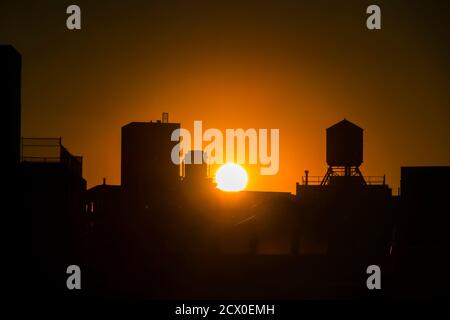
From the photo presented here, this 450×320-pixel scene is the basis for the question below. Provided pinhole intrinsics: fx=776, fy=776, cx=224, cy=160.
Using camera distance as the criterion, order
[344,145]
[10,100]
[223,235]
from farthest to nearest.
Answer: [344,145]
[223,235]
[10,100]

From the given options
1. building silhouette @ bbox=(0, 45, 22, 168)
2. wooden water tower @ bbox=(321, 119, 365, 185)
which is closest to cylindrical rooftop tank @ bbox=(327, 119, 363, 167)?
wooden water tower @ bbox=(321, 119, 365, 185)

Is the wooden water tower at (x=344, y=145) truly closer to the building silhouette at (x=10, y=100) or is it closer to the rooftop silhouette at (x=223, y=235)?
the rooftop silhouette at (x=223, y=235)

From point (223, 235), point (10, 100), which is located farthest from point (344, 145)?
point (10, 100)

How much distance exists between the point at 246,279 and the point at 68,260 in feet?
40.6

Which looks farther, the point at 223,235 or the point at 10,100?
the point at 223,235

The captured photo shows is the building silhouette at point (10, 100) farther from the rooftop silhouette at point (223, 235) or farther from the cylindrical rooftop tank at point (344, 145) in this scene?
the cylindrical rooftop tank at point (344, 145)

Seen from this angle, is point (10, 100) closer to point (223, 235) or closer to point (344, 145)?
point (223, 235)

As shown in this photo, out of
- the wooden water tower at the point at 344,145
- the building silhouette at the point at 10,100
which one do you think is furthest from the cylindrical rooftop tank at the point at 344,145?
the building silhouette at the point at 10,100

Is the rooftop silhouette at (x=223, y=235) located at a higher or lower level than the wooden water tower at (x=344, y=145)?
lower

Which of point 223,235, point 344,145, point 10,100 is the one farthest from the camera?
point 344,145

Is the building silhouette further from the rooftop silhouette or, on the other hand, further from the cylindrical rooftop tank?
the cylindrical rooftop tank

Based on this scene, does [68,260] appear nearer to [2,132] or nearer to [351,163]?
[2,132]

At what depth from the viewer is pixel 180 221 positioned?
188ft

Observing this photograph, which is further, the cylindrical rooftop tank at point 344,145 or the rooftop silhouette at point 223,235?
the cylindrical rooftop tank at point 344,145
